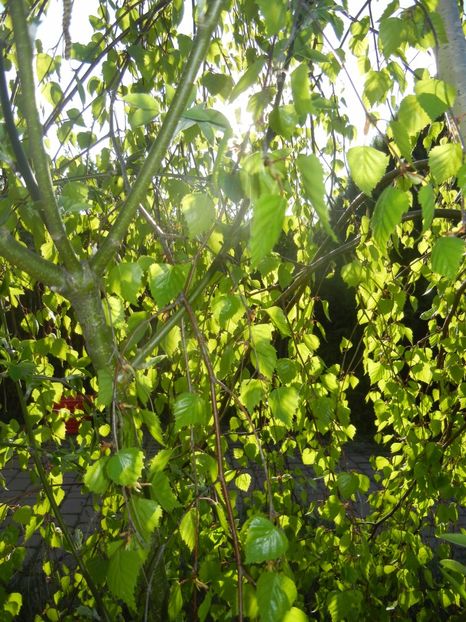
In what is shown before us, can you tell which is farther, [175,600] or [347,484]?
[347,484]

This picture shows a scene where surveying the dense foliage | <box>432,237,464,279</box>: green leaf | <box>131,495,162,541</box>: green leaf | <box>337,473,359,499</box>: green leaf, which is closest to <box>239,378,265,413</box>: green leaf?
the dense foliage

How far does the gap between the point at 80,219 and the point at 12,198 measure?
60 centimetres

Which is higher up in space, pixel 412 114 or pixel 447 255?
pixel 412 114

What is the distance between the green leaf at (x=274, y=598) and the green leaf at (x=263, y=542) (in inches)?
1.3

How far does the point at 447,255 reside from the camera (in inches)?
24.3

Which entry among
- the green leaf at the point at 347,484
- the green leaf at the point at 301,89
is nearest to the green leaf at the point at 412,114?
the green leaf at the point at 301,89

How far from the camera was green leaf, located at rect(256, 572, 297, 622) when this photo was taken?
0.58m

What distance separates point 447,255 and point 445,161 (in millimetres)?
105

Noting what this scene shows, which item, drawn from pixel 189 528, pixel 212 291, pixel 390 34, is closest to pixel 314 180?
pixel 390 34

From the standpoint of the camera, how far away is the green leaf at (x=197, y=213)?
69 cm

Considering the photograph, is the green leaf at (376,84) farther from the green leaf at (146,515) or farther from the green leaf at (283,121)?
the green leaf at (146,515)

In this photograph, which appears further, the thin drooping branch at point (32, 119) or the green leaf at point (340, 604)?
the green leaf at point (340, 604)

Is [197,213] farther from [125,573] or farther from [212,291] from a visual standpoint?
[212,291]

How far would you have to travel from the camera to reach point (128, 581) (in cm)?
63
